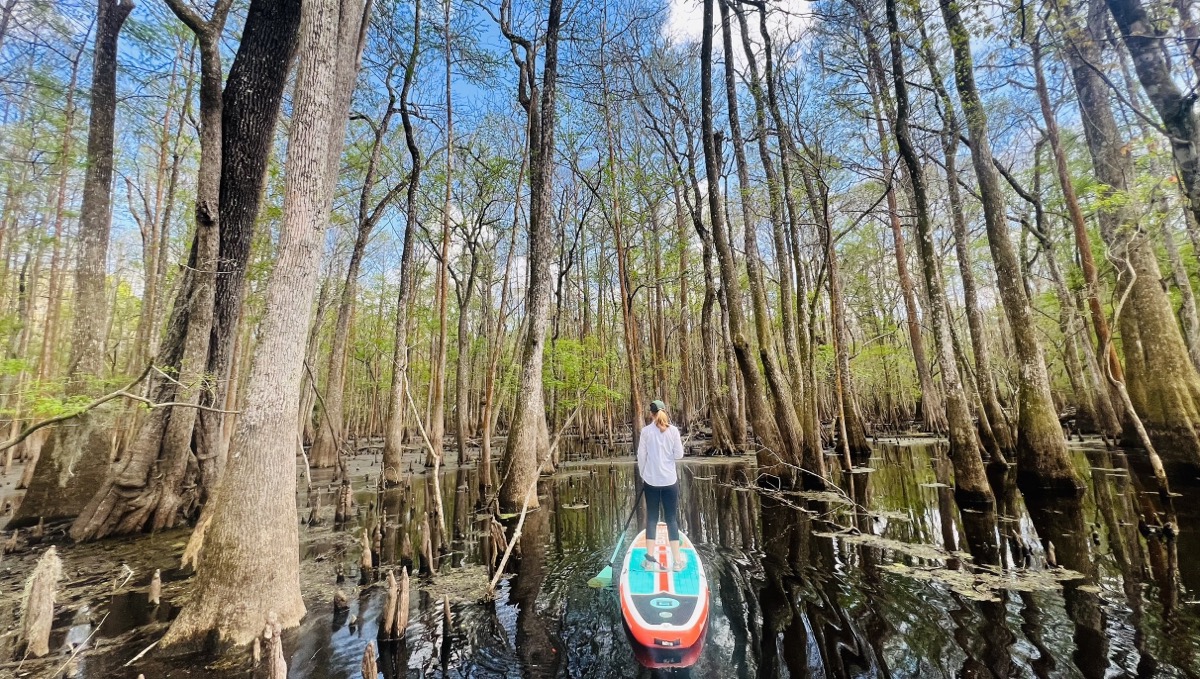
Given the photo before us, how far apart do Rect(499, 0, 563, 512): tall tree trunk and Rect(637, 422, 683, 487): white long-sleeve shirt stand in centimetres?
352

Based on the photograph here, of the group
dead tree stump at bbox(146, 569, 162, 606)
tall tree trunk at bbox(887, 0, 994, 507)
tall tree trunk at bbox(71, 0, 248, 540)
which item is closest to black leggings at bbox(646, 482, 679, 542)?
dead tree stump at bbox(146, 569, 162, 606)

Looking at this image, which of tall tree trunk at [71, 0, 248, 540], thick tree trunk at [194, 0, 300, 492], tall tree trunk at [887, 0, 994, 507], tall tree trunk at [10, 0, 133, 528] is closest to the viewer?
tall tree trunk at [71, 0, 248, 540]

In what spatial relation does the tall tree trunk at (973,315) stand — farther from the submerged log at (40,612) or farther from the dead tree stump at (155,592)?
the dead tree stump at (155,592)

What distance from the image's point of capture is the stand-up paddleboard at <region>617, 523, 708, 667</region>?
3.29 meters

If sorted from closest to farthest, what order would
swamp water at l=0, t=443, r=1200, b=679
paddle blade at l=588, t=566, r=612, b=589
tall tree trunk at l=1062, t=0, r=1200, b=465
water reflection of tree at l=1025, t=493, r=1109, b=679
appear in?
1. water reflection of tree at l=1025, t=493, r=1109, b=679
2. swamp water at l=0, t=443, r=1200, b=679
3. paddle blade at l=588, t=566, r=612, b=589
4. tall tree trunk at l=1062, t=0, r=1200, b=465

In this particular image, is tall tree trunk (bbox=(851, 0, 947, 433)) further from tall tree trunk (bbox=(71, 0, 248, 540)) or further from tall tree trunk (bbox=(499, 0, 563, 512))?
tall tree trunk (bbox=(71, 0, 248, 540))

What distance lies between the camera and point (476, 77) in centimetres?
1255

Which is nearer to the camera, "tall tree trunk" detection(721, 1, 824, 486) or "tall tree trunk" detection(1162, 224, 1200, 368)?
"tall tree trunk" detection(721, 1, 824, 486)

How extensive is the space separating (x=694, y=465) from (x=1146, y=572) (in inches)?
449

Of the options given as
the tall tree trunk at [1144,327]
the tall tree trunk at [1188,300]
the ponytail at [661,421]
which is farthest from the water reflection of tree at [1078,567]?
the tall tree trunk at [1188,300]

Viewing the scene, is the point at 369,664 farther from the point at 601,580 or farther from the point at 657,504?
the point at 657,504

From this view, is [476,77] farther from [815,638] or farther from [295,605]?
[815,638]

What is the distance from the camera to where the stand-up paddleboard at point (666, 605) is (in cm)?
329

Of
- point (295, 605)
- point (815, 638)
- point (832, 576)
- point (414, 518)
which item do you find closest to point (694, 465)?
point (414, 518)
